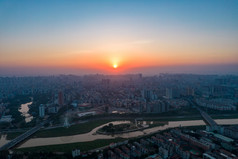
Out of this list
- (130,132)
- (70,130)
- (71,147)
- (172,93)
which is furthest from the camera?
(172,93)

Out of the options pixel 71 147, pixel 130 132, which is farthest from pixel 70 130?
pixel 130 132

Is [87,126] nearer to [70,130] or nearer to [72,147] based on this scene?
[70,130]

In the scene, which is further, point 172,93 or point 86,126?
point 172,93

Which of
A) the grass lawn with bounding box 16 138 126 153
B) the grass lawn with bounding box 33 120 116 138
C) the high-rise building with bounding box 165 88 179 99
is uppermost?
the high-rise building with bounding box 165 88 179 99

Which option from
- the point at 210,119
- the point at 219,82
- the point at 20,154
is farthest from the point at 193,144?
the point at 219,82

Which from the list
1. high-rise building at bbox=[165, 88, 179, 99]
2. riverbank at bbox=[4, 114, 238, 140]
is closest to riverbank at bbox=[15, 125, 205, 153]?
riverbank at bbox=[4, 114, 238, 140]

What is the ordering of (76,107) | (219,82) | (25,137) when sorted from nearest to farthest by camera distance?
(25,137), (76,107), (219,82)

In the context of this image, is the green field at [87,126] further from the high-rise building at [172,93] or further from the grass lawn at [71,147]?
the high-rise building at [172,93]

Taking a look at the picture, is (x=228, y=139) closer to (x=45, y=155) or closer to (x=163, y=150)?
(x=163, y=150)

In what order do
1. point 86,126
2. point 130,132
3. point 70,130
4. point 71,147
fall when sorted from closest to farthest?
point 71,147
point 130,132
point 70,130
point 86,126

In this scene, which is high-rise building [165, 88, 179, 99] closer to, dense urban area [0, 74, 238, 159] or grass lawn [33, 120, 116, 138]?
dense urban area [0, 74, 238, 159]

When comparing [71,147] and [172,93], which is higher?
[172,93]
